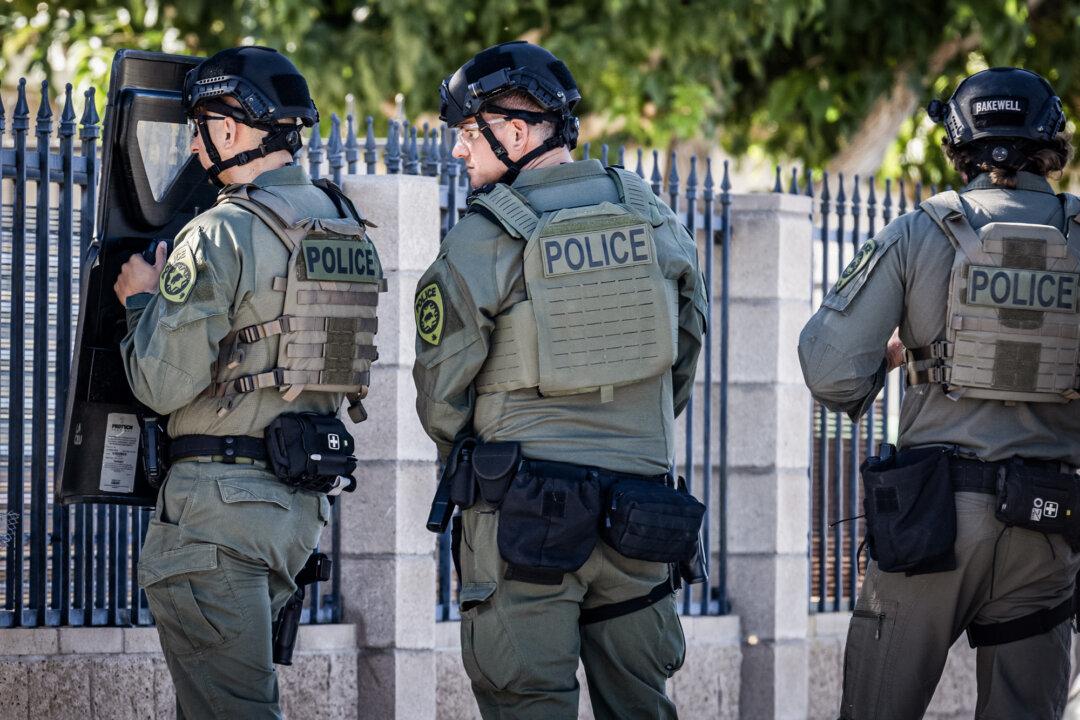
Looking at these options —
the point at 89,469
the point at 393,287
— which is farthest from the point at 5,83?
the point at 89,469

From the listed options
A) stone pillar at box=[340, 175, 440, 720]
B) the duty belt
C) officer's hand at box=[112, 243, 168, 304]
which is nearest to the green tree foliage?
stone pillar at box=[340, 175, 440, 720]

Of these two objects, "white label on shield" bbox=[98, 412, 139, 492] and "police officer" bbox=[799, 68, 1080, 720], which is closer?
"police officer" bbox=[799, 68, 1080, 720]

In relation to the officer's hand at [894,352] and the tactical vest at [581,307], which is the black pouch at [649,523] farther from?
the officer's hand at [894,352]

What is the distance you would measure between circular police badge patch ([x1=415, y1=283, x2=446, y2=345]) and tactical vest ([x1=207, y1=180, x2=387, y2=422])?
0.29 m

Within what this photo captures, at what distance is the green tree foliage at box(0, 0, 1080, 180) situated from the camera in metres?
12.3

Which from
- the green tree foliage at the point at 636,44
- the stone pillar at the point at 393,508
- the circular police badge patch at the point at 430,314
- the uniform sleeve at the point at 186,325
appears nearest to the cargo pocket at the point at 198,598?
the uniform sleeve at the point at 186,325

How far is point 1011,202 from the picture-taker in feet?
16.1

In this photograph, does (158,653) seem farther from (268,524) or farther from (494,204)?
(494,204)

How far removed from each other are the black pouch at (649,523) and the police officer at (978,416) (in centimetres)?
60

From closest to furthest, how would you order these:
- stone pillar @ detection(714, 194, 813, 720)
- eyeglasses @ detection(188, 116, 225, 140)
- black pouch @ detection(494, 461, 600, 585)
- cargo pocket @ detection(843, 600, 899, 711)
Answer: black pouch @ detection(494, 461, 600, 585), cargo pocket @ detection(843, 600, 899, 711), eyeglasses @ detection(188, 116, 225, 140), stone pillar @ detection(714, 194, 813, 720)

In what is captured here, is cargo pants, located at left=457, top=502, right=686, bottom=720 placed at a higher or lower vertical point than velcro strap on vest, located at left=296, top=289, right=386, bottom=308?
lower

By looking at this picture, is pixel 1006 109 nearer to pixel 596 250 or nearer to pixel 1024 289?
pixel 1024 289

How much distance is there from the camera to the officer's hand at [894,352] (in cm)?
509

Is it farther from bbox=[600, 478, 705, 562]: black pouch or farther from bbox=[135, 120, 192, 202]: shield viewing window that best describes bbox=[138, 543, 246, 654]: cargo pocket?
bbox=[135, 120, 192, 202]: shield viewing window
